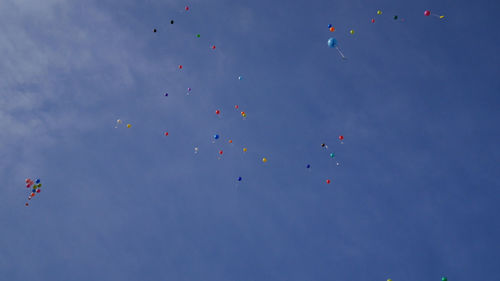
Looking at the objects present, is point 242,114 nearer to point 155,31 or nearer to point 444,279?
point 155,31

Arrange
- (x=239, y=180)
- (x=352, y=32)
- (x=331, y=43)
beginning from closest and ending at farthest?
1. (x=331, y=43)
2. (x=352, y=32)
3. (x=239, y=180)

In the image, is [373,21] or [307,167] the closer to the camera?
[373,21]

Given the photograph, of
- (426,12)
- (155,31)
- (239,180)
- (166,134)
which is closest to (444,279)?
(239,180)

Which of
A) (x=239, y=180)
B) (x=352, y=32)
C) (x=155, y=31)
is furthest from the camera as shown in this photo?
(x=239, y=180)

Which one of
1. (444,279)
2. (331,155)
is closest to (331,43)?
(331,155)

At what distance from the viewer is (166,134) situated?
27156mm

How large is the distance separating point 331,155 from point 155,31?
1174cm

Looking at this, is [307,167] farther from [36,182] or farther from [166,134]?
[36,182]

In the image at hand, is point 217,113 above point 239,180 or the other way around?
above

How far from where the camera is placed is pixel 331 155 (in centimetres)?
2564

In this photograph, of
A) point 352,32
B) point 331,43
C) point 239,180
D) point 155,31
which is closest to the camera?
point 331,43

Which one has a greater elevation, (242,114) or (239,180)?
(242,114)

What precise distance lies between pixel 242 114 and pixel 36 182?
1309 cm

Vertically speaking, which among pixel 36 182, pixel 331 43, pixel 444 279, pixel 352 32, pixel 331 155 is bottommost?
pixel 444 279
